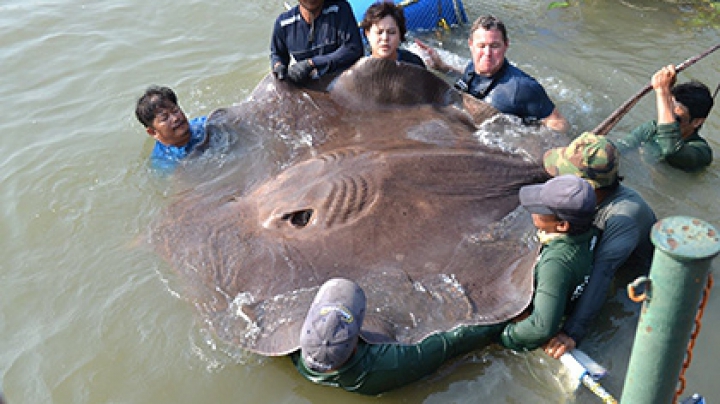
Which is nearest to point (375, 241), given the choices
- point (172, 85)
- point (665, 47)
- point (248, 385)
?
point (248, 385)

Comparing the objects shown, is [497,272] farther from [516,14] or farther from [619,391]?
[516,14]

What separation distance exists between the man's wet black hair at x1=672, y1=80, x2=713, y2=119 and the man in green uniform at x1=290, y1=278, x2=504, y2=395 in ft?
9.66

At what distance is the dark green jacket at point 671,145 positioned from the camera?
4.71 metres

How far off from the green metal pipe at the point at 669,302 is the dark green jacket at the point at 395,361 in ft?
3.97

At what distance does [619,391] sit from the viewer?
10.7 feet

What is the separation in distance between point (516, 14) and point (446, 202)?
5449 mm

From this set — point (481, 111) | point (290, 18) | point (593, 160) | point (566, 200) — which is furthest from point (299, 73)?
point (566, 200)

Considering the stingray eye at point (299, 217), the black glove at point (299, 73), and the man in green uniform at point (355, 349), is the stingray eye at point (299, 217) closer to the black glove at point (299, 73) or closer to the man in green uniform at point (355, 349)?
the man in green uniform at point (355, 349)

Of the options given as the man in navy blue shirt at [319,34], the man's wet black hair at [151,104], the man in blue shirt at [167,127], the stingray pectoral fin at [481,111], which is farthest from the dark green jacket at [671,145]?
the man's wet black hair at [151,104]

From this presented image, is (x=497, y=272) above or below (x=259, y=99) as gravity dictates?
below

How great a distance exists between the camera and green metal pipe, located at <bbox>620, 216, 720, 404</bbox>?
1.73m

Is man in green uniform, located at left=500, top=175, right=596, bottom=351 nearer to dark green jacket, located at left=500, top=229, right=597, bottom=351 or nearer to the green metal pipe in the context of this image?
dark green jacket, located at left=500, top=229, right=597, bottom=351

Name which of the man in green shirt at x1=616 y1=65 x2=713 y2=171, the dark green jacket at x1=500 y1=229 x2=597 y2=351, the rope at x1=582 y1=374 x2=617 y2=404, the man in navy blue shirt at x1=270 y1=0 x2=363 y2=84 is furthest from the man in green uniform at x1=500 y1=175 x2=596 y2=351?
the man in navy blue shirt at x1=270 y1=0 x2=363 y2=84

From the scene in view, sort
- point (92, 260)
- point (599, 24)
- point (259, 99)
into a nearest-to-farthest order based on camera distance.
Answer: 1. point (92, 260)
2. point (259, 99)
3. point (599, 24)
